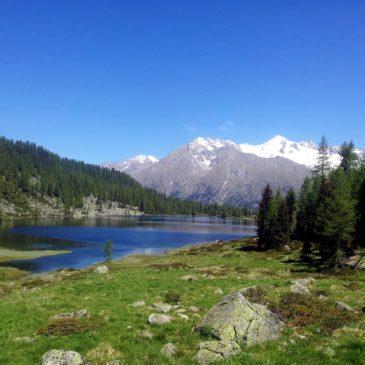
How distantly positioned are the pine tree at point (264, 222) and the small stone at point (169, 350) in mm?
72674

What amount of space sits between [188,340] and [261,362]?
4.49 meters

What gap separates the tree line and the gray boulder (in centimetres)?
3824

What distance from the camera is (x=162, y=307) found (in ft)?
78.5

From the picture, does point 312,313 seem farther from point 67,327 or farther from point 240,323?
point 67,327

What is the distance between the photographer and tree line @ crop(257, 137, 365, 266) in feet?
172

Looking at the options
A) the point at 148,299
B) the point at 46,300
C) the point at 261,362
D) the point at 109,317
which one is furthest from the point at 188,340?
the point at 46,300

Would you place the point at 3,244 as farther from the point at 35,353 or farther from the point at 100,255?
the point at 35,353

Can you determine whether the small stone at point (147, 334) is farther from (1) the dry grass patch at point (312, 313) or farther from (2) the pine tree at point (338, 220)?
(2) the pine tree at point (338, 220)

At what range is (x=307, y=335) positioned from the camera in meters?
17.9

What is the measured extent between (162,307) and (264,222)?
6953 centimetres

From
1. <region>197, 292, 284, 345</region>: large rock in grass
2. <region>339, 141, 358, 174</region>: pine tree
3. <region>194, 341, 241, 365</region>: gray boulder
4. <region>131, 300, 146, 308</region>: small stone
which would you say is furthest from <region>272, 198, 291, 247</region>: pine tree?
<region>194, 341, 241, 365</region>: gray boulder

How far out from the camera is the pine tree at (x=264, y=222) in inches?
3465

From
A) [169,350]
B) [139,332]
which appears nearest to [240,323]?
[169,350]

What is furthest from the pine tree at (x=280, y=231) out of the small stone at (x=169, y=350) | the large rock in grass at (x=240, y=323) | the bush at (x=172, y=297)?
the small stone at (x=169, y=350)
